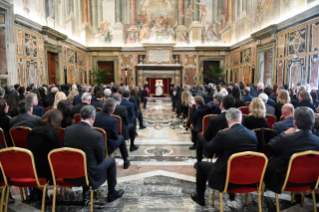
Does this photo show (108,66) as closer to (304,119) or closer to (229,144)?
(229,144)

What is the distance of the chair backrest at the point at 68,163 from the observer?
8.55ft

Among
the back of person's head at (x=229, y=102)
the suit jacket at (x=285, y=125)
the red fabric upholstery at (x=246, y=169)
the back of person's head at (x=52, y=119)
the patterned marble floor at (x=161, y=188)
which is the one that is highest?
the back of person's head at (x=229, y=102)

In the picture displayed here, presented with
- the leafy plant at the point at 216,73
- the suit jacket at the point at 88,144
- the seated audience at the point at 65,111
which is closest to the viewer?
the suit jacket at the point at 88,144

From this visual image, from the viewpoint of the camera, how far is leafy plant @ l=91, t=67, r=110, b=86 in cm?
1758

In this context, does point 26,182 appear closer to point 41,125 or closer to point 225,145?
point 41,125

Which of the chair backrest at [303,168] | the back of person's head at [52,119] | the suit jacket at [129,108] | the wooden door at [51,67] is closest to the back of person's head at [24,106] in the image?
the back of person's head at [52,119]

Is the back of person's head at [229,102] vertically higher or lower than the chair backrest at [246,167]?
higher

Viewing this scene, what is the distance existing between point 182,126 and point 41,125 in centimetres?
592

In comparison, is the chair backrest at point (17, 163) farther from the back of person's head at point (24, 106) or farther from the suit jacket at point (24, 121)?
the back of person's head at point (24, 106)

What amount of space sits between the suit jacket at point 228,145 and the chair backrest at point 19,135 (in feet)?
8.21

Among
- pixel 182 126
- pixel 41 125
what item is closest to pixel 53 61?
pixel 182 126

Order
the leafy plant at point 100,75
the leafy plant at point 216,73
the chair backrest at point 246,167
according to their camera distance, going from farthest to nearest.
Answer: the leafy plant at point 100,75 < the leafy plant at point 216,73 < the chair backrest at point 246,167

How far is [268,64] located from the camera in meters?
12.7

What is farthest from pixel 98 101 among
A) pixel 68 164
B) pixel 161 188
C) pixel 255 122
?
pixel 255 122
